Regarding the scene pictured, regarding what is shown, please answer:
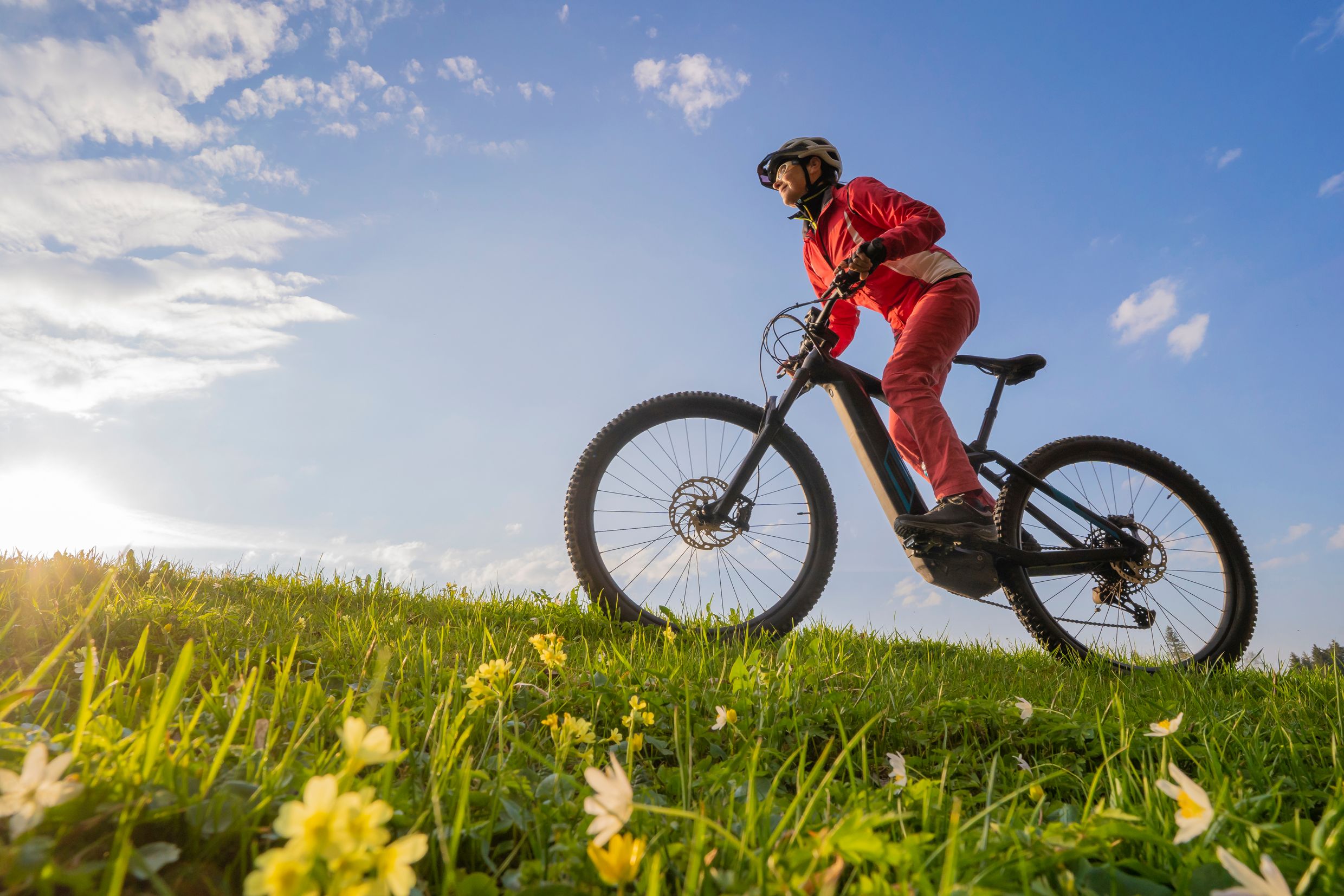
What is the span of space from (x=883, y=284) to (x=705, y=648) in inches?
102

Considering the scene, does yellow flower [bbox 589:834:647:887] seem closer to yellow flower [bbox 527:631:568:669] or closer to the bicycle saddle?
yellow flower [bbox 527:631:568:669]

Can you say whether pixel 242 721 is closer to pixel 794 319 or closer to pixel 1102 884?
pixel 1102 884

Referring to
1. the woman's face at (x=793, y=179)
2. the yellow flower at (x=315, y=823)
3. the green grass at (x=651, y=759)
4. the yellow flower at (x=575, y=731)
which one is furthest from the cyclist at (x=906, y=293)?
the yellow flower at (x=315, y=823)

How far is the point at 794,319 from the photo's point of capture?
427cm

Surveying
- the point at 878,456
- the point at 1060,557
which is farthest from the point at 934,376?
the point at 1060,557

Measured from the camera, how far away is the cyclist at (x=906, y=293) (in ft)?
12.2

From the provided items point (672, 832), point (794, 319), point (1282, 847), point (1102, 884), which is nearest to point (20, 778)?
point (672, 832)

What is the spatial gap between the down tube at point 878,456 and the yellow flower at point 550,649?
2534 millimetres

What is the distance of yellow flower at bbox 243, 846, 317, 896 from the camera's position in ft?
1.99

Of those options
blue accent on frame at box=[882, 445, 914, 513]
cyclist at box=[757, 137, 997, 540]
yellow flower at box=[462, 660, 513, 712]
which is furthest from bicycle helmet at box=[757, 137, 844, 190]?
yellow flower at box=[462, 660, 513, 712]

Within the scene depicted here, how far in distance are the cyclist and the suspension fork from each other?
0.38 meters

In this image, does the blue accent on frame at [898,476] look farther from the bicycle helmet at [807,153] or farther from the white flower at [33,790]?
the white flower at [33,790]

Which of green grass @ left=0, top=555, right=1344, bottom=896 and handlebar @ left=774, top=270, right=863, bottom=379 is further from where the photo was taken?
handlebar @ left=774, top=270, right=863, bottom=379

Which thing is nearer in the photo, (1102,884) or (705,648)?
(1102,884)
